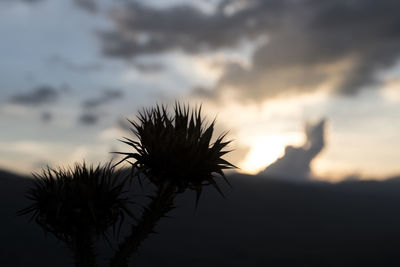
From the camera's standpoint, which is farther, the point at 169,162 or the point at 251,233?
the point at 251,233

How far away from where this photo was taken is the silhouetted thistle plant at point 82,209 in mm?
7648

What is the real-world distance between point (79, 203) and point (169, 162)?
2.00 metres

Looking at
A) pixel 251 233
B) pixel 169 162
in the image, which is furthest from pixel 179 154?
pixel 251 233

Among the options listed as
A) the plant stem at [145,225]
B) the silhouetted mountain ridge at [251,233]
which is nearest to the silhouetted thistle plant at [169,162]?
the plant stem at [145,225]

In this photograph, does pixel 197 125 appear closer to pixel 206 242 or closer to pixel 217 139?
pixel 217 139

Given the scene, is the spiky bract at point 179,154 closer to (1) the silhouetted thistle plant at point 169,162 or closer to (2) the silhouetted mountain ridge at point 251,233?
(1) the silhouetted thistle plant at point 169,162

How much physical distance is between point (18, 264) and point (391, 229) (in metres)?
93.5

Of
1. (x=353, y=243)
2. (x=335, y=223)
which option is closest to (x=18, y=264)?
(x=353, y=243)

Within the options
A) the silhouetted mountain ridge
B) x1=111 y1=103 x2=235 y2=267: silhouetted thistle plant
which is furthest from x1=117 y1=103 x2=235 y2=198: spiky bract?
the silhouetted mountain ridge

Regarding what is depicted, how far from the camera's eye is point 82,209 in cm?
763

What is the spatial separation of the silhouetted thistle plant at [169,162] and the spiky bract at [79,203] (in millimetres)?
632

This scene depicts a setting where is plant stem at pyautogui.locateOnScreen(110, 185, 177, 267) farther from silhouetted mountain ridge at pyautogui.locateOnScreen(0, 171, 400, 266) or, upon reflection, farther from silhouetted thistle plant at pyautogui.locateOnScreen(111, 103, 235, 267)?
silhouetted mountain ridge at pyautogui.locateOnScreen(0, 171, 400, 266)

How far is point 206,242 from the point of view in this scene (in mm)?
64125

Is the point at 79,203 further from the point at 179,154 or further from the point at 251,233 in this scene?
the point at 251,233
